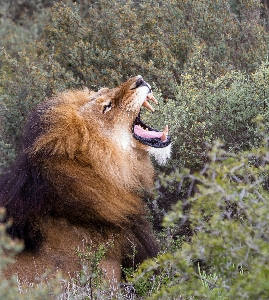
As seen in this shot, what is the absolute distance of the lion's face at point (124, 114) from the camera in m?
4.66

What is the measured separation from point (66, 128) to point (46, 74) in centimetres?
343

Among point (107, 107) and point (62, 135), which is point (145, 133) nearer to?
point (107, 107)

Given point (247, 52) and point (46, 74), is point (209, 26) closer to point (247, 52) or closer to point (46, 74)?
point (247, 52)

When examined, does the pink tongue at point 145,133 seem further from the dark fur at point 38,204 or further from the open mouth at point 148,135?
the dark fur at point 38,204

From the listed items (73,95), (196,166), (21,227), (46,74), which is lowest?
(46,74)

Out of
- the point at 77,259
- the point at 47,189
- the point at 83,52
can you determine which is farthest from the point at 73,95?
the point at 83,52

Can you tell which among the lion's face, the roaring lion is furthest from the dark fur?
the lion's face

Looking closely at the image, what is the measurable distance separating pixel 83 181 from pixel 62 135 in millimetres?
327

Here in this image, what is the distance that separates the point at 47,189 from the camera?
13.8 ft

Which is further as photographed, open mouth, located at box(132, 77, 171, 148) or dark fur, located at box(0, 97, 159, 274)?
open mouth, located at box(132, 77, 171, 148)

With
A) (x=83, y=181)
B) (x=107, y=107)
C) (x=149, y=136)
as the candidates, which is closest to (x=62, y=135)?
(x=83, y=181)

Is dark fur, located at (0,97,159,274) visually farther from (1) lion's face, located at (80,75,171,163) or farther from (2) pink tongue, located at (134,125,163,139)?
(2) pink tongue, located at (134,125,163,139)

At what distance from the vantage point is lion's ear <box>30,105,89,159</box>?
434 centimetres

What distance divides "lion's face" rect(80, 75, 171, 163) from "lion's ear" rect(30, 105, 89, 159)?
0.48ft
